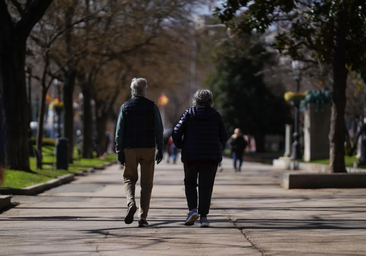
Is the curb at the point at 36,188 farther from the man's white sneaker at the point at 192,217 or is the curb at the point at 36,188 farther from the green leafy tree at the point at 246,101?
the green leafy tree at the point at 246,101

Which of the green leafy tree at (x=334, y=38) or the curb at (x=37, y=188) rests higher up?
the green leafy tree at (x=334, y=38)

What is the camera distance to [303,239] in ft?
31.8

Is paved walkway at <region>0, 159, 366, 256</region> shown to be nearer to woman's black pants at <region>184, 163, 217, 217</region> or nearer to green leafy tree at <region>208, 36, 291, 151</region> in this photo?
woman's black pants at <region>184, 163, 217, 217</region>

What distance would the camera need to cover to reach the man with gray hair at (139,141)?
11.2 metres

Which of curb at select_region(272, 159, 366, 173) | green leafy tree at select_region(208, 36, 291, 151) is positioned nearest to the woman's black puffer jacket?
curb at select_region(272, 159, 366, 173)

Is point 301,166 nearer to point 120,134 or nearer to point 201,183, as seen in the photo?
point 201,183

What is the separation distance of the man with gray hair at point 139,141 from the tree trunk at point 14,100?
1122cm

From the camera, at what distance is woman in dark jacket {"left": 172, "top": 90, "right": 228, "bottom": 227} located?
36.2 ft

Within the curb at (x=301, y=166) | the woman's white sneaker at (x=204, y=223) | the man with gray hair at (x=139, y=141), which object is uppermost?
the man with gray hair at (x=139, y=141)

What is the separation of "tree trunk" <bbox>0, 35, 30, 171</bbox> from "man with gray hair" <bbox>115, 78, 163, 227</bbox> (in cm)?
1122

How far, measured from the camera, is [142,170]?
11266 mm

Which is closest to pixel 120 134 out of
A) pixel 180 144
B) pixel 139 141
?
pixel 139 141

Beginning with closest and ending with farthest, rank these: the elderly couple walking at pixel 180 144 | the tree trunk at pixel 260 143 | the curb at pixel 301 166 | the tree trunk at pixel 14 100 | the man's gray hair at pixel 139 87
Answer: the elderly couple walking at pixel 180 144
the man's gray hair at pixel 139 87
the tree trunk at pixel 14 100
the curb at pixel 301 166
the tree trunk at pixel 260 143

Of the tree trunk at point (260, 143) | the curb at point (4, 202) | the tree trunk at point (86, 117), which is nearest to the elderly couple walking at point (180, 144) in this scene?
the curb at point (4, 202)
